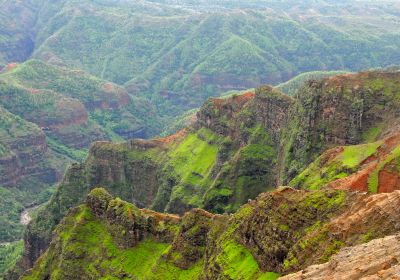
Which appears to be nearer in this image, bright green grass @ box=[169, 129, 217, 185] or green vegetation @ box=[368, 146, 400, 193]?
green vegetation @ box=[368, 146, 400, 193]

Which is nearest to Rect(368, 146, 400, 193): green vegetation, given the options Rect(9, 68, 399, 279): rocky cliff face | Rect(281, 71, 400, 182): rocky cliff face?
Rect(9, 68, 399, 279): rocky cliff face

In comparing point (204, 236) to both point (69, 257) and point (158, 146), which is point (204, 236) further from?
point (158, 146)

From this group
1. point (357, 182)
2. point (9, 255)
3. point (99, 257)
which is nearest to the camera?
point (357, 182)

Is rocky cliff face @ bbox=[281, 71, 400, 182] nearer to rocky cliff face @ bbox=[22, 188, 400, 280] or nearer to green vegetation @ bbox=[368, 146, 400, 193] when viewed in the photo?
green vegetation @ bbox=[368, 146, 400, 193]

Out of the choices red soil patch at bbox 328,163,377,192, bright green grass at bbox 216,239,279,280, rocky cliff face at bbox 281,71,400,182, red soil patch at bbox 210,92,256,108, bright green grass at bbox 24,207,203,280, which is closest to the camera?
bright green grass at bbox 216,239,279,280

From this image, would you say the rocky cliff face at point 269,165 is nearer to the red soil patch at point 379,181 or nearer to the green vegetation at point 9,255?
the red soil patch at point 379,181

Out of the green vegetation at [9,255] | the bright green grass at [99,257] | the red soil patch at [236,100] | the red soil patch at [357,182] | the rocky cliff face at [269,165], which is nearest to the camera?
the rocky cliff face at [269,165]

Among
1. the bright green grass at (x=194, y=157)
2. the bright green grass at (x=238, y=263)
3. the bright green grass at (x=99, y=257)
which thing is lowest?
the bright green grass at (x=194, y=157)

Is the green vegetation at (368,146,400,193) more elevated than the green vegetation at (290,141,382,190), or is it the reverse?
the green vegetation at (368,146,400,193)

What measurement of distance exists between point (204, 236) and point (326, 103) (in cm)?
5078

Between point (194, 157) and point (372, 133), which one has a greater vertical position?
point (372, 133)

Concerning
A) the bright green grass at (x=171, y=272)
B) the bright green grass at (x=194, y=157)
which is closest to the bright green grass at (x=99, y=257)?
the bright green grass at (x=171, y=272)

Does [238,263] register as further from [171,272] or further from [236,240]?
[171,272]

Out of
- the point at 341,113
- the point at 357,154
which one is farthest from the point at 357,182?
the point at 341,113
